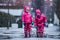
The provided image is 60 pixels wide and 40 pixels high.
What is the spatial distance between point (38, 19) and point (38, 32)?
1.97ft

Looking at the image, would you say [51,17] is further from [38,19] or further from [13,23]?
[38,19]

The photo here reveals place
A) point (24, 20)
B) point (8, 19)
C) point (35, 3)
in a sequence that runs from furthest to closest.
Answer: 1. point (35, 3)
2. point (8, 19)
3. point (24, 20)

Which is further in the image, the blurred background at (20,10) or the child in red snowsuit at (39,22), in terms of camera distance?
the blurred background at (20,10)

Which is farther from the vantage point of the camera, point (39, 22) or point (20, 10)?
point (20, 10)

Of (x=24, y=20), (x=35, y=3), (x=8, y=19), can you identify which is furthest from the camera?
(x=35, y=3)

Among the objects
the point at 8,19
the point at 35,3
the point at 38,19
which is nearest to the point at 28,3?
the point at 35,3

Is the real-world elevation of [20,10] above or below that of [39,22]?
above

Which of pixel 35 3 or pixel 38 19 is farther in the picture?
pixel 35 3

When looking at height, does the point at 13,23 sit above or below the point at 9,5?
below

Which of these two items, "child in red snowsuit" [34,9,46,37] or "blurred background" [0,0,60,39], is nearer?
"child in red snowsuit" [34,9,46,37]

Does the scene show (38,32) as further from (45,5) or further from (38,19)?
(45,5)

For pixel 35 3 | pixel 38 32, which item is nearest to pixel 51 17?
pixel 35 3

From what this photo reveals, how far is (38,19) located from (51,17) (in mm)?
16242

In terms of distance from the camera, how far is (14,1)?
27.6m
